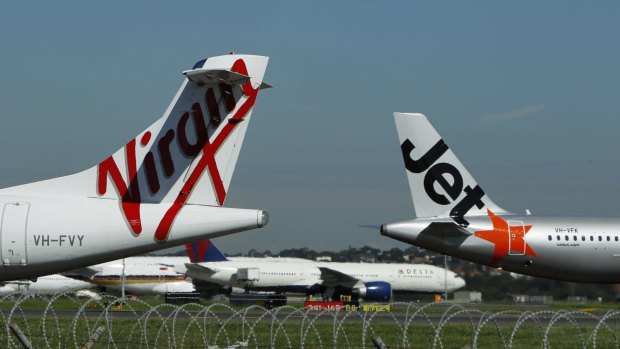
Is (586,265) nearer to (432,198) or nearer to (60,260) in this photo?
(432,198)

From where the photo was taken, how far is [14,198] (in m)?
20.2

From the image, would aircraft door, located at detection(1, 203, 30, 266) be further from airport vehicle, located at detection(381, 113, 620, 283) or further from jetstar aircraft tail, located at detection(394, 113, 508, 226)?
jetstar aircraft tail, located at detection(394, 113, 508, 226)

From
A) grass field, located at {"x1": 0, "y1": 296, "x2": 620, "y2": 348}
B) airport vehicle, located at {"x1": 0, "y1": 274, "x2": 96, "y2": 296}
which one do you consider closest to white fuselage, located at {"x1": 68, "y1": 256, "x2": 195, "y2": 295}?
airport vehicle, located at {"x1": 0, "y1": 274, "x2": 96, "y2": 296}

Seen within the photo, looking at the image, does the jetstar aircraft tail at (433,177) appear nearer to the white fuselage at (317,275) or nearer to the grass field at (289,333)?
the grass field at (289,333)

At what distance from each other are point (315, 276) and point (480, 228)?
3586 cm

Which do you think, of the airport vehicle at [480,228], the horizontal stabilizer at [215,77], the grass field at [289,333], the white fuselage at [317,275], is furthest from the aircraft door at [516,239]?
the white fuselage at [317,275]

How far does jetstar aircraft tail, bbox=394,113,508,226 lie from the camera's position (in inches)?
1332

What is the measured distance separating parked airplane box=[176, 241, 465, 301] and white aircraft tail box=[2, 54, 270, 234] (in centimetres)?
4502

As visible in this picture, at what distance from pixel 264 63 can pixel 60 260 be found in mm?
5621

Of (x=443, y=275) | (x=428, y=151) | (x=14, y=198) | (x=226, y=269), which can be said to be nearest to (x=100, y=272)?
(x=226, y=269)

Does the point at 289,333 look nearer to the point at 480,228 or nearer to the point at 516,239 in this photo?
the point at 480,228

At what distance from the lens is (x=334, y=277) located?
66.1 metres

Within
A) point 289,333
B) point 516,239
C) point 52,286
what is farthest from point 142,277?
point 289,333

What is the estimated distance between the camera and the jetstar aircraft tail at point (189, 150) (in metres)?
20.0
